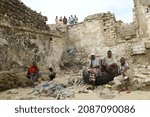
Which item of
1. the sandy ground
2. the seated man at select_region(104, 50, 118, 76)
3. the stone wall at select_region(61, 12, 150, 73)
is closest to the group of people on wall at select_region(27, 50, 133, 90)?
the seated man at select_region(104, 50, 118, 76)

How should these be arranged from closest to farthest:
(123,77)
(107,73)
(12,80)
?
(123,77)
(107,73)
(12,80)

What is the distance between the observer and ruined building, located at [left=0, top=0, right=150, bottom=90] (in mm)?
12023

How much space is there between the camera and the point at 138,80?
9.74 metres

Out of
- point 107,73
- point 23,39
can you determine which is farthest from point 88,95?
point 23,39

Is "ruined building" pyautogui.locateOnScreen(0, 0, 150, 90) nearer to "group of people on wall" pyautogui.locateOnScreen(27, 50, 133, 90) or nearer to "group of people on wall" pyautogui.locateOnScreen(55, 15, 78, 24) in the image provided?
"group of people on wall" pyautogui.locateOnScreen(27, 50, 133, 90)

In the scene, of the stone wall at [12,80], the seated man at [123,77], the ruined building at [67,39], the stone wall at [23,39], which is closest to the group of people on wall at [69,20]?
the ruined building at [67,39]

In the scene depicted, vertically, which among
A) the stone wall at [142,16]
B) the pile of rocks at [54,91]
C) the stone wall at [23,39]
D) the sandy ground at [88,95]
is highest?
the stone wall at [142,16]

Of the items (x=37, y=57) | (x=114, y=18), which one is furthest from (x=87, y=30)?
(x=37, y=57)

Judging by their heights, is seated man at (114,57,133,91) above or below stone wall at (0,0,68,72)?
below

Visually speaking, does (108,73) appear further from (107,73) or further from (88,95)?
(88,95)

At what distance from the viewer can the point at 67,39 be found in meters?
18.0

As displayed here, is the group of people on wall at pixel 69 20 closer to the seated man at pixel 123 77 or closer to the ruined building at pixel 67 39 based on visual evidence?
the ruined building at pixel 67 39

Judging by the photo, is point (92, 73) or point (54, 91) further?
point (92, 73)

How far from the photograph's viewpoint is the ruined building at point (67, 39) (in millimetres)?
12023
